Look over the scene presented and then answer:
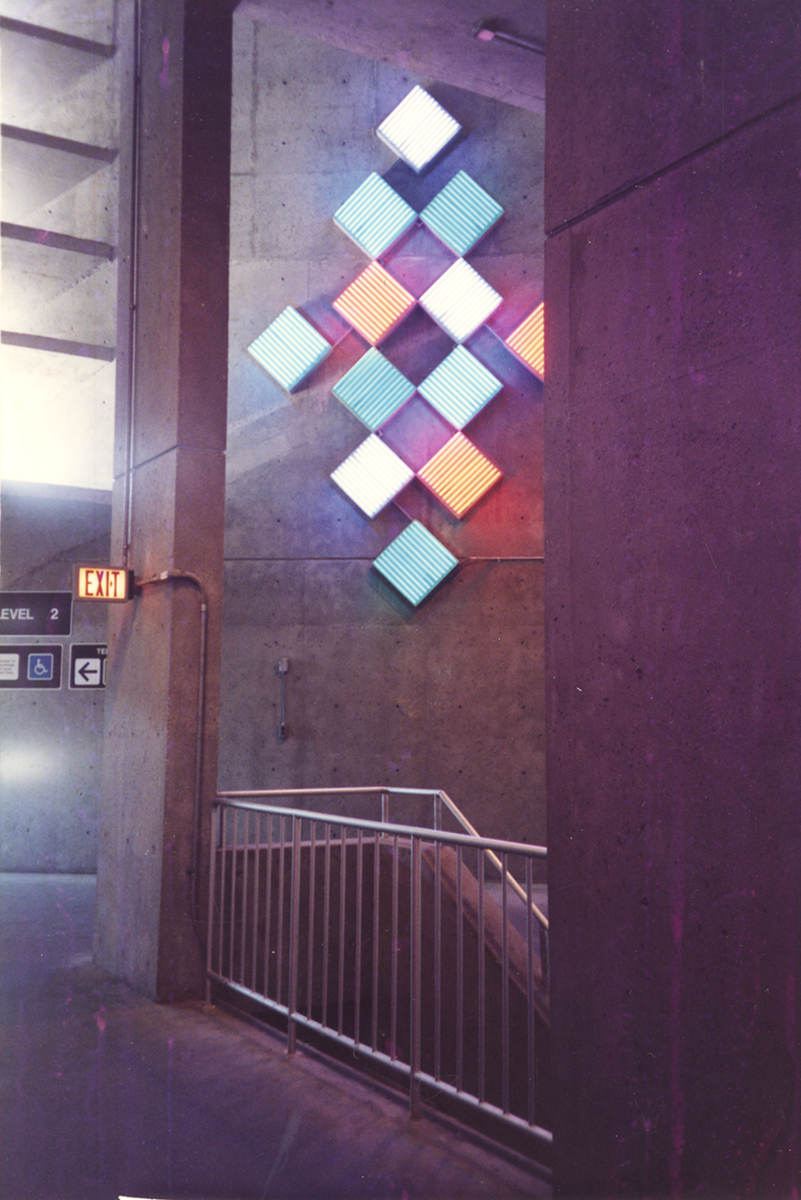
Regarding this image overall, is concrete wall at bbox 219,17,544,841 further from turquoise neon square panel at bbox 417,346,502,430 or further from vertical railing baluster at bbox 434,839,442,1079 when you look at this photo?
vertical railing baluster at bbox 434,839,442,1079

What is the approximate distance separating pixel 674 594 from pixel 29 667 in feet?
29.2

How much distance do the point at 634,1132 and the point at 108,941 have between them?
460cm

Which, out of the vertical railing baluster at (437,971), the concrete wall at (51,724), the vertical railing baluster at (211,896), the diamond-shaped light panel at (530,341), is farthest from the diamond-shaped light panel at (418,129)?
the vertical railing baluster at (437,971)

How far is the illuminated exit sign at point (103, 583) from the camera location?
19.4ft

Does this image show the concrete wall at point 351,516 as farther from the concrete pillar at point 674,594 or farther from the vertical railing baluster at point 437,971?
the concrete pillar at point 674,594

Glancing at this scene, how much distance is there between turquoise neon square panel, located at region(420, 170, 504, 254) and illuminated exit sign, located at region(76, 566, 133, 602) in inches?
192

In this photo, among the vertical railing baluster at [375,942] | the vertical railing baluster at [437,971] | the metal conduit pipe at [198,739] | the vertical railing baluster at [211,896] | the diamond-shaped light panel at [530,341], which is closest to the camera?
the vertical railing baluster at [437,971]

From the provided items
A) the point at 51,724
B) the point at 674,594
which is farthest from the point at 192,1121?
the point at 51,724

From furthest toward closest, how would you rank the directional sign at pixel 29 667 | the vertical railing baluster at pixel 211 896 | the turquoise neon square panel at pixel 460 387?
the directional sign at pixel 29 667 < the turquoise neon square panel at pixel 460 387 < the vertical railing baluster at pixel 211 896

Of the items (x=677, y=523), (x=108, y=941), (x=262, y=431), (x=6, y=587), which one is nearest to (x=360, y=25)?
(x=262, y=431)

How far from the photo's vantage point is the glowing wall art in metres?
9.12

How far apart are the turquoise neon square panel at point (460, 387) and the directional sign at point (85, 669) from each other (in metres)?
4.18

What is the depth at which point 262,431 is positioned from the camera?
945 centimetres

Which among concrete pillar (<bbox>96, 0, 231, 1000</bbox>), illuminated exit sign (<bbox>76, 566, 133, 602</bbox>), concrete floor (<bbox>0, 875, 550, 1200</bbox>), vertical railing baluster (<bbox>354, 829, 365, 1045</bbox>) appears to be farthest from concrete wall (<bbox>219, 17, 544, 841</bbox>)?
vertical railing baluster (<bbox>354, 829, 365, 1045</bbox>)
